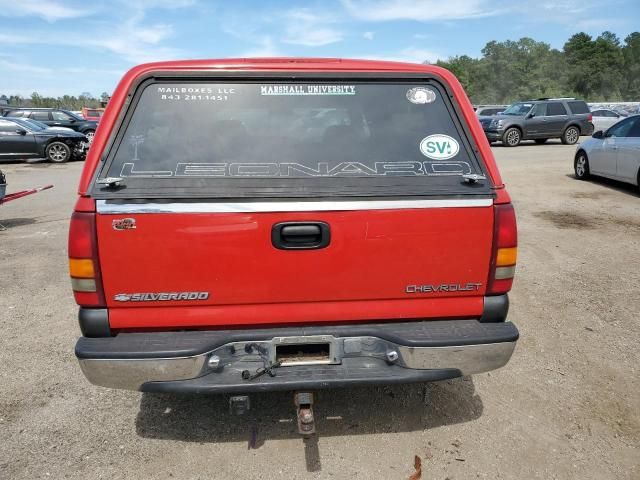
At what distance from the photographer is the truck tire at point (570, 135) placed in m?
20.1

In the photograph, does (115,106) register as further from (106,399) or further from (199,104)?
(106,399)

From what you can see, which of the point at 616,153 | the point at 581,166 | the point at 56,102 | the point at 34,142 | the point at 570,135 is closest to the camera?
the point at 616,153

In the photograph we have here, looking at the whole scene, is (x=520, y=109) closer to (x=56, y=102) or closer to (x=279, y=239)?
(x=279, y=239)

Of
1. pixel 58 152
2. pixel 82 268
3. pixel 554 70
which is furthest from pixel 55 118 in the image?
pixel 554 70

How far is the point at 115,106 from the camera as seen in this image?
2.56 m

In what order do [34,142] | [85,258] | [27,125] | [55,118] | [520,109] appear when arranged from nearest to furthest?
[85,258] → [34,142] → [27,125] → [520,109] → [55,118]

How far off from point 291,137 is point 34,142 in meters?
15.8

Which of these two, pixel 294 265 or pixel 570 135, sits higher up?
pixel 294 265

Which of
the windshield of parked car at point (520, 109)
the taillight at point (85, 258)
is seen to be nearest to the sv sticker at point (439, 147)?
the taillight at point (85, 258)

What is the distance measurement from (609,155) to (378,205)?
10.1 m

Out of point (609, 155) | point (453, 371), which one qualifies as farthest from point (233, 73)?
point (609, 155)

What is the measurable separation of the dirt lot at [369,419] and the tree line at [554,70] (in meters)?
83.6

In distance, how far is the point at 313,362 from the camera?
2502 mm

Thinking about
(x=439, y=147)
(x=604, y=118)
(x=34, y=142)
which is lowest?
(x=34, y=142)
